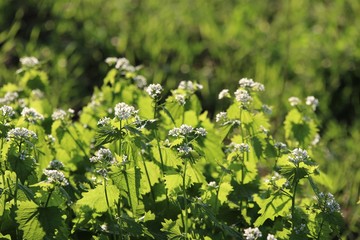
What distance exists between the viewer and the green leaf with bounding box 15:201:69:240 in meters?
2.89

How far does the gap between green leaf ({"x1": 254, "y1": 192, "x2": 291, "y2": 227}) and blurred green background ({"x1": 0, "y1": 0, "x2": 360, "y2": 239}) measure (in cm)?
243

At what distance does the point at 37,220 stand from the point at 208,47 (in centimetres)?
434

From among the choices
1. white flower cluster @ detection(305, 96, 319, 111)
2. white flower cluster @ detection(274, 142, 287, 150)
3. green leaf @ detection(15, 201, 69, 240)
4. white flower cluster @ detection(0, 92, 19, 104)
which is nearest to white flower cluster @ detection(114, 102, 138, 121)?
green leaf @ detection(15, 201, 69, 240)

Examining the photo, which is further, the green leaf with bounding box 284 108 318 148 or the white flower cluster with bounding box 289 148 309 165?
the green leaf with bounding box 284 108 318 148

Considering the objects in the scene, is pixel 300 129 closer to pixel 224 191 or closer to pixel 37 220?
pixel 224 191

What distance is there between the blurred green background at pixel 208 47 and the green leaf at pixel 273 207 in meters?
2.43

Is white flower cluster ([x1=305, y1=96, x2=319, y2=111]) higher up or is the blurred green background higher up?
the blurred green background

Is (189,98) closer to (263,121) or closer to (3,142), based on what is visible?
(263,121)

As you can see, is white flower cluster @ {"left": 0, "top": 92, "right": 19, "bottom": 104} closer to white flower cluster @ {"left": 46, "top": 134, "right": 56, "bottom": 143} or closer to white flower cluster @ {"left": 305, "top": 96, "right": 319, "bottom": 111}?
white flower cluster @ {"left": 46, "top": 134, "right": 56, "bottom": 143}

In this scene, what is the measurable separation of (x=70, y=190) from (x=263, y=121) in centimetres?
112

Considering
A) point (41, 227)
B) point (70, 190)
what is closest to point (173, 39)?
point (70, 190)

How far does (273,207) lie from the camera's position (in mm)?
3281

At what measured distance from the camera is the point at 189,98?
3898mm

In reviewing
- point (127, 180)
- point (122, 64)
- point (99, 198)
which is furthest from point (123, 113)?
point (122, 64)
